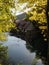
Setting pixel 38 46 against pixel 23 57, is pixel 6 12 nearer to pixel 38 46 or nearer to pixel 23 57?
pixel 23 57

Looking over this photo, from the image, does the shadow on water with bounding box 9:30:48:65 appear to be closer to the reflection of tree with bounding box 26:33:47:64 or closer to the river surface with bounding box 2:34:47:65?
the reflection of tree with bounding box 26:33:47:64

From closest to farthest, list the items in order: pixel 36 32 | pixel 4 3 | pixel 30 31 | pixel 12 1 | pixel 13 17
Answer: pixel 12 1, pixel 4 3, pixel 13 17, pixel 36 32, pixel 30 31

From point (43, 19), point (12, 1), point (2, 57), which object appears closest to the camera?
point (43, 19)

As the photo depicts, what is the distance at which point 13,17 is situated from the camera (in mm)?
9547

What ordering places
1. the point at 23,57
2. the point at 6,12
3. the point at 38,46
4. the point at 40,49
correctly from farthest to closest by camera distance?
the point at 38,46
the point at 40,49
the point at 23,57
the point at 6,12

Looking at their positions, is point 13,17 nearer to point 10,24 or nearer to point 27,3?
point 10,24

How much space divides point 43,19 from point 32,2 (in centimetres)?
101

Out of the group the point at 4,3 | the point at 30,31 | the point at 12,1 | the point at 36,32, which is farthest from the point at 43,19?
the point at 30,31

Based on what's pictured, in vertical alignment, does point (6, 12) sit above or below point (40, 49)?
above

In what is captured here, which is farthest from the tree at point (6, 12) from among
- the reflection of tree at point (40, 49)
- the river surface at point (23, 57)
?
the reflection of tree at point (40, 49)

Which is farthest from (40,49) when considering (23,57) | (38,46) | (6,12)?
(6,12)

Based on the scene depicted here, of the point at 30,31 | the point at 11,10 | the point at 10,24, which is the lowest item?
the point at 30,31

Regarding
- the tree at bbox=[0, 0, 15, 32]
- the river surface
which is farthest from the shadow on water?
the tree at bbox=[0, 0, 15, 32]

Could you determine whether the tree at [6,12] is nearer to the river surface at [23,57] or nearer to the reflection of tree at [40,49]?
the river surface at [23,57]
